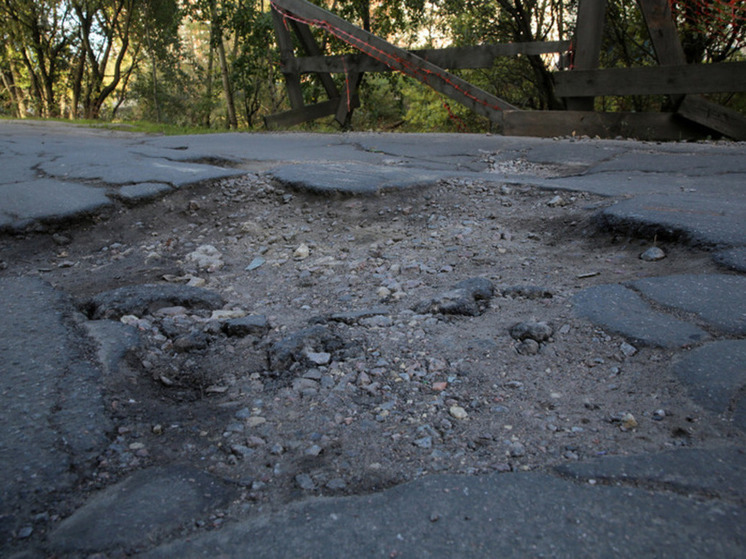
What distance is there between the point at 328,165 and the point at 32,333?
260 cm

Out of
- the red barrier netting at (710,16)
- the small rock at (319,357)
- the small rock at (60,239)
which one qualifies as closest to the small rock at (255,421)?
the small rock at (319,357)

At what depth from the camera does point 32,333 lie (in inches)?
75.1

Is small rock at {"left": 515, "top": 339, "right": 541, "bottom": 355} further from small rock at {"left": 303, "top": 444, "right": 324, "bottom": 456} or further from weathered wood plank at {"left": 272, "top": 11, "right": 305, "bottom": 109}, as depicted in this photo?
weathered wood plank at {"left": 272, "top": 11, "right": 305, "bottom": 109}

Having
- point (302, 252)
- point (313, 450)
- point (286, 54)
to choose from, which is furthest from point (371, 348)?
point (286, 54)

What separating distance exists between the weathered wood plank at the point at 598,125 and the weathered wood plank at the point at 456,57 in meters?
0.84

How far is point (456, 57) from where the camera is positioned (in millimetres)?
6598

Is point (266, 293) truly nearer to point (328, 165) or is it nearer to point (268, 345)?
point (268, 345)

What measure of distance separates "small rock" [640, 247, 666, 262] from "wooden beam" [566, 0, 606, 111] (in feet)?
12.7

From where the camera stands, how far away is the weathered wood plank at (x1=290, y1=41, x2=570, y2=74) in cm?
627

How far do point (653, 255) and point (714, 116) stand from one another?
12.9 ft

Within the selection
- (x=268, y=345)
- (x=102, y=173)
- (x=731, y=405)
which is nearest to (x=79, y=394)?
(x=268, y=345)

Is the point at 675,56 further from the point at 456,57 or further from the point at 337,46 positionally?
the point at 337,46

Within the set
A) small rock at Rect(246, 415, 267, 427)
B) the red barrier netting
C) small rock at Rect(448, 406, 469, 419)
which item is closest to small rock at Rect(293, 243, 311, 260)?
small rock at Rect(246, 415, 267, 427)

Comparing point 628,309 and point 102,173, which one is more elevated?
point 102,173
